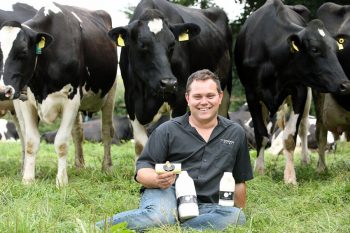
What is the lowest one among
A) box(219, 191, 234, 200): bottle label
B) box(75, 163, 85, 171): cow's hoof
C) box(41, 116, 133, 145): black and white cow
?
box(41, 116, 133, 145): black and white cow

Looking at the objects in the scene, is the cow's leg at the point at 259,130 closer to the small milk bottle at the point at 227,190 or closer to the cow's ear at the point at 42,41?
the cow's ear at the point at 42,41

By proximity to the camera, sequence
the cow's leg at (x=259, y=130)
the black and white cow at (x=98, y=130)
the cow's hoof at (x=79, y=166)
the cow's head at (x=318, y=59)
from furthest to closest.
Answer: the black and white cow at (x=98, y=130) → the cow's hoof at (x=79, y=166) → the cow's leg at (x=259, y=130) → the cow's head at (x=318, y=59)

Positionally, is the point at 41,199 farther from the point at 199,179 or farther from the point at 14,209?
the point at 199,179

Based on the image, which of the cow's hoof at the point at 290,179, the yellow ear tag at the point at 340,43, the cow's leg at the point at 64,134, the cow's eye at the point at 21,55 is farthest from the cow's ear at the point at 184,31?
the cow's hoof at the point at 290,179

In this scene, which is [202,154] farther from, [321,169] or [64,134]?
[321,169]

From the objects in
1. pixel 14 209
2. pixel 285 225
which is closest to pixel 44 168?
pixel 14 209

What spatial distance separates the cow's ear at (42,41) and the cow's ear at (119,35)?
0.69 meters

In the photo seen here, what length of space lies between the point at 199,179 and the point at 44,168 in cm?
456

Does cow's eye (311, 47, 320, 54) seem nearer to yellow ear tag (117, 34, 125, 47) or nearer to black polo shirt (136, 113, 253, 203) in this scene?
yellow ear tag (117, 34, 125, 47)

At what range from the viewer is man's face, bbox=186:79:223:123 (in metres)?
4.92

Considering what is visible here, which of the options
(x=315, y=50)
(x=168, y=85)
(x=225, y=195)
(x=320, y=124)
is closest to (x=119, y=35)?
(x=168, y=85)

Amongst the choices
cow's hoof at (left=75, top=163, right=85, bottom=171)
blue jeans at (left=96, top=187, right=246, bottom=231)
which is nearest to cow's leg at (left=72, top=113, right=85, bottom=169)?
cow's hoof at (left=75, top=163, right=85, bottom=171)

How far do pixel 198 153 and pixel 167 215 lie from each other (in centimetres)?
63

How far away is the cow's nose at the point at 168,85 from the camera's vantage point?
667 cm
